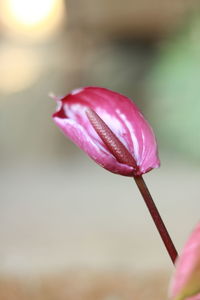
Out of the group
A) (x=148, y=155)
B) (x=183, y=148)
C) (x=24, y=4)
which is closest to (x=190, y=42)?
(x=183, y=148)

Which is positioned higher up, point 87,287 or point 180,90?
point 180,90

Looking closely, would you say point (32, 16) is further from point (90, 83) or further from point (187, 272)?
point (187, 272)

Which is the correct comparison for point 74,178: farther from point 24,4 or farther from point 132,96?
point 24,4

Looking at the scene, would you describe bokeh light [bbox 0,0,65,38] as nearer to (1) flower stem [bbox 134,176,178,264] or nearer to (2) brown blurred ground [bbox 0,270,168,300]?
(2) brown blurred ground [bbox 0,270,168,300]

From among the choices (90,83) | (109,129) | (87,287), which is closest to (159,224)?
(109,129)

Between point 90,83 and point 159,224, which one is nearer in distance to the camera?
point 159,224

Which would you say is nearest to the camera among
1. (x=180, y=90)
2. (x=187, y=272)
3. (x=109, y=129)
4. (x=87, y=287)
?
(x=187, y=272)

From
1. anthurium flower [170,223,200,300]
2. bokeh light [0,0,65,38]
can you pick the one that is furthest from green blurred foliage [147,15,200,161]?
anthurium flower [170,223,200,300]
